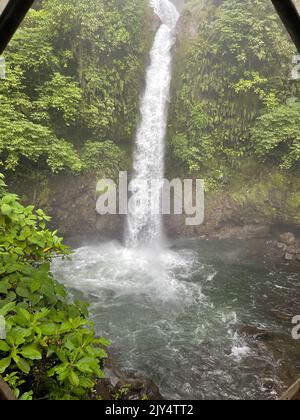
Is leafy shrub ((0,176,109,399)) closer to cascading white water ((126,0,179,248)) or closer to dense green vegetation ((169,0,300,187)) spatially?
cascading white water ((126,0,179,248))

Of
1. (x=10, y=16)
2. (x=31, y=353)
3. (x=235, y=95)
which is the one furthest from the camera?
(x=235, y=95)

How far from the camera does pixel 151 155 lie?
1492 centimetres

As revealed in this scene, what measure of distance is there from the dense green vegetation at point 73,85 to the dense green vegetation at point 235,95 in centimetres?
268

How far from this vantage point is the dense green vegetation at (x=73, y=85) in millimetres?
10906

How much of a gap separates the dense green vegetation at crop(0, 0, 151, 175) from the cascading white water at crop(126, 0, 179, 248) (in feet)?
2.34

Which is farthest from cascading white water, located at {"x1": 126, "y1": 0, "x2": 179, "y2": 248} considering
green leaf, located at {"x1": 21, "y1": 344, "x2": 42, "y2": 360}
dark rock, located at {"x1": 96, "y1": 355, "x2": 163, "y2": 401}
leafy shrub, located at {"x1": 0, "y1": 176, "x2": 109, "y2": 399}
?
green leaf, located at {"x1": 21, "y1": 344, "x2": 42, "y2": 360}

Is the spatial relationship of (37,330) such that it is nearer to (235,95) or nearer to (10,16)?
(10,16)

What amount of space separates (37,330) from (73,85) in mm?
11851

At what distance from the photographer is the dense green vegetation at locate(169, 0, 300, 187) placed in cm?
1357

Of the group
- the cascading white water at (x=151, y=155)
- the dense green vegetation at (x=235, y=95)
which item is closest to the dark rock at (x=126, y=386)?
the cascading white water at (x=151, y=155)

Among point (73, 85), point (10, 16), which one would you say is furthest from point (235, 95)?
point (10, 16)

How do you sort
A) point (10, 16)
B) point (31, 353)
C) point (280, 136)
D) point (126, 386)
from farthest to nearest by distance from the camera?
point (280, 136) < point (126, 386) < point (31, 353) < point (10, 16)

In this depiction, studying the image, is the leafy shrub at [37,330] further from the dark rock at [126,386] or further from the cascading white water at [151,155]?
the cascading white water at [151,155]

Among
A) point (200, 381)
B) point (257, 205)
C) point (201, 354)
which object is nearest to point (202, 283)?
point (201, 354)
